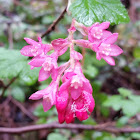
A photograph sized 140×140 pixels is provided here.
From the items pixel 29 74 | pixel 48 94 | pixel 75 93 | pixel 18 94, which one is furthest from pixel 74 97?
pixel 18 94

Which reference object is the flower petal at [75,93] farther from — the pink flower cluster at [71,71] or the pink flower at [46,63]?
the pink flower at [46,63]

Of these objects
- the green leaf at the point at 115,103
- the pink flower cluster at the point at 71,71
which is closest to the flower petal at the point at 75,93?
the pink flower cluster at the point at 71,71

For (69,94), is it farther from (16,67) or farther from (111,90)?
(111,90)

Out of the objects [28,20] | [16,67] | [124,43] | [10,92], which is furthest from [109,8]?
[28,20]

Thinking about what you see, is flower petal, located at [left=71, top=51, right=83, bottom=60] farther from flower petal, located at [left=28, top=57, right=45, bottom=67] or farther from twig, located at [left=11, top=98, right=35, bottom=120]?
twig, located at [left=11, top=98, right=35, bottom=120]

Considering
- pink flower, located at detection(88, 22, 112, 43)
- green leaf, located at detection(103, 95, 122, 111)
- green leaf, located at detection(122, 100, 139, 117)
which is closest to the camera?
pink flower, located at detection(88, 22, 112, 43)

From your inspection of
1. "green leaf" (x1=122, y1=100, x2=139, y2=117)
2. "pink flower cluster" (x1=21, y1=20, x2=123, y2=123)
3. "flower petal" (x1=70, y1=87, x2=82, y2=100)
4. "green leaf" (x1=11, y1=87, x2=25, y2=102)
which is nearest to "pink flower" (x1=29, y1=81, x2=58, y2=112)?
"pink flower cluster" (x1=21, y1=20, x2=123, y2=123)

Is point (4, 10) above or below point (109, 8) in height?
below
